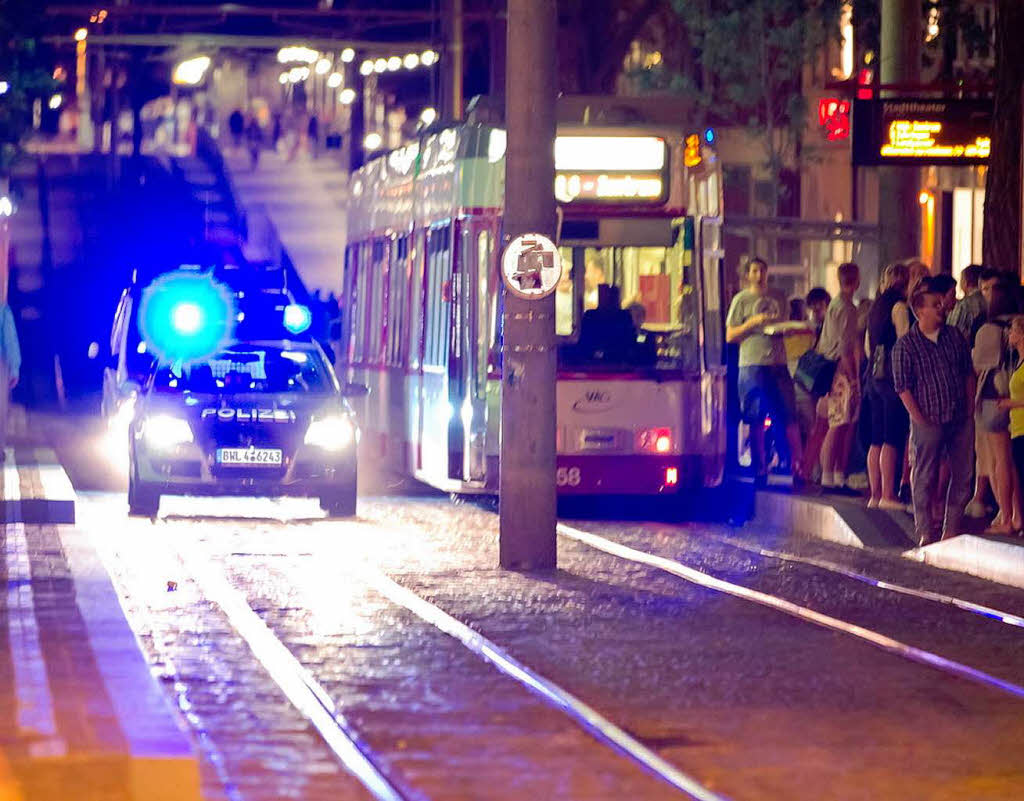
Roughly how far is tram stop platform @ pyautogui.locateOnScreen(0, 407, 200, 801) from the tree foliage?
21088mm

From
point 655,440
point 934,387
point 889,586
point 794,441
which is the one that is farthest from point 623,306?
point 889,586

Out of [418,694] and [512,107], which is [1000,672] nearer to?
[418,694]

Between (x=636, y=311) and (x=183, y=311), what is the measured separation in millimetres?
16886

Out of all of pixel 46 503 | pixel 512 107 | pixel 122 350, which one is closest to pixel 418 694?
pixel 512 107

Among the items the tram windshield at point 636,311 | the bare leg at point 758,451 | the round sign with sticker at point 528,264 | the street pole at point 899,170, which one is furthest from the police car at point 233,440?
the street pole at point 899,170

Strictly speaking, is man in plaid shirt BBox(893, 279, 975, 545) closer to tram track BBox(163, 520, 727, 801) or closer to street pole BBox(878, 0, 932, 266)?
tram track BBox(163, 520, 727, 801)

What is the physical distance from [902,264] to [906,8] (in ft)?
14.3

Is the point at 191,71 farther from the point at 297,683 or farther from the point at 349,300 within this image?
the point at 297,683

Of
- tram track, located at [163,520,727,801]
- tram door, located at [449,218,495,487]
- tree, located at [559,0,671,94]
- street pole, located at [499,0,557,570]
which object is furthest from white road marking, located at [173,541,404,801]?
tree, located at [559,0,671,94]

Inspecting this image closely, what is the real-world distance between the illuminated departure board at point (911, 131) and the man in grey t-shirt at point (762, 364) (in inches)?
73.6

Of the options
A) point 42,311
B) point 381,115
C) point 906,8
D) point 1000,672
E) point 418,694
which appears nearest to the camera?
point 418,694

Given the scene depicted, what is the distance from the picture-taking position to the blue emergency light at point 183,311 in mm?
26828

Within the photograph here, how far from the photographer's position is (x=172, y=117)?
5862 centimetres

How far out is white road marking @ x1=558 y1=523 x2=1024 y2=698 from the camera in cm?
1080
